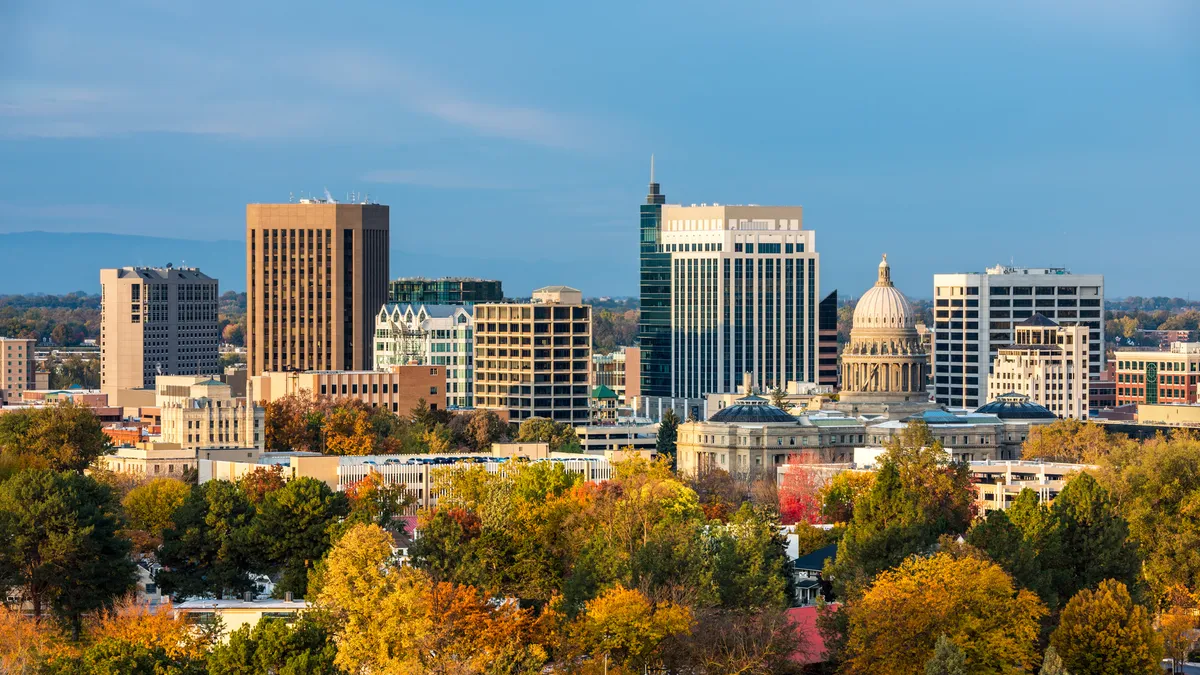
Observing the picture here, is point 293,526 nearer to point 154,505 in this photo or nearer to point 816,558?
point 154,505

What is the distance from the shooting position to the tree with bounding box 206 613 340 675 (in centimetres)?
11338

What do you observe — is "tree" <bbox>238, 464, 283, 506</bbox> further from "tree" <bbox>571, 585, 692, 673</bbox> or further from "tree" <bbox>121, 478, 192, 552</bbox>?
"tree" <bbox>571, 585, 692, 673</bbox>

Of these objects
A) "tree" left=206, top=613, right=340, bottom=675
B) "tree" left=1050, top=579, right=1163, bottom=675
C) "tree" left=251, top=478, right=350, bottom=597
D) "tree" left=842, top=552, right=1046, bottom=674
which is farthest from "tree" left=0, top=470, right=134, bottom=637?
"tree" left=1050, top=579, right=1163, bottom=675

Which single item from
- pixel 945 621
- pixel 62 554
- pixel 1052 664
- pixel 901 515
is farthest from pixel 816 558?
pixel 62 554

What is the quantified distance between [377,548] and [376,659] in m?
10.3

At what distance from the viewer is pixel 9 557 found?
144375mm

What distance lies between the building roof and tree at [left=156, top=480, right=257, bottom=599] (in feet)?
96.4

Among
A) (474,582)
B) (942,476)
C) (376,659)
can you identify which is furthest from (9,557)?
(942,476)

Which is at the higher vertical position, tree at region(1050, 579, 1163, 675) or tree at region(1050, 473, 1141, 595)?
tree at region(1050, 473, 1141, 595)

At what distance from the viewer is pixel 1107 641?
422 feet

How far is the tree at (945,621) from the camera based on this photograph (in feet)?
410

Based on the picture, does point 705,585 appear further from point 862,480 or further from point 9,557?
point 862,480

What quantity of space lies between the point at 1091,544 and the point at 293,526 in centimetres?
4203

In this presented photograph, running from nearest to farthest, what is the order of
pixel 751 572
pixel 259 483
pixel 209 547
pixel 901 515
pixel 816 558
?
pixel 751 572 → pixel 901 515 → pixel 209 547 → pixel 816 558 → pixel 259 483
